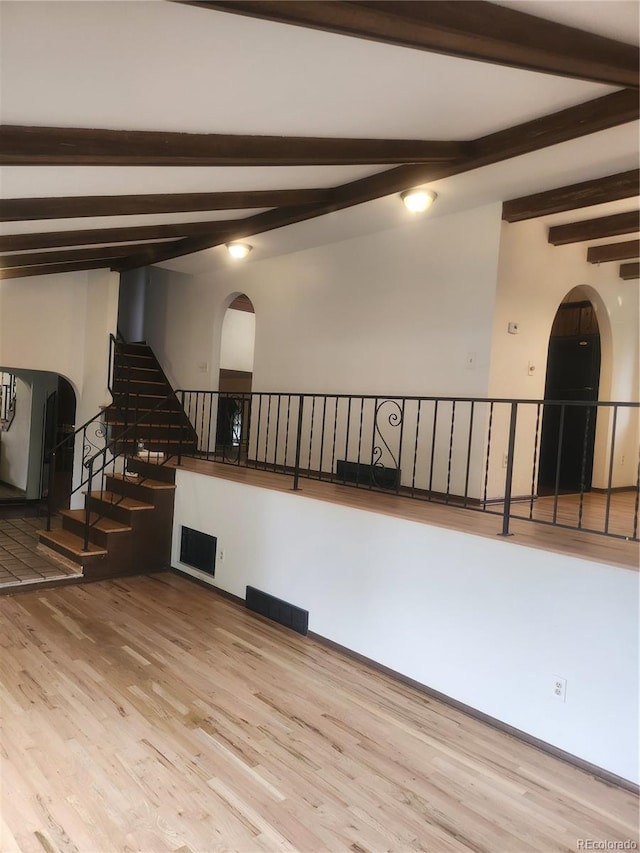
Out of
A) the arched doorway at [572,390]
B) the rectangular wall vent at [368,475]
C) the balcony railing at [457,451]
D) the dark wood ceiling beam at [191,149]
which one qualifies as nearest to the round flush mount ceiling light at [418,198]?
the dark wood ceiling beam at [191,149]

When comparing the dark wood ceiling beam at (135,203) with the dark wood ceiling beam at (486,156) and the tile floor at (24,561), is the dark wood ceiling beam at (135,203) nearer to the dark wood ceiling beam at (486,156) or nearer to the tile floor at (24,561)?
the dark wood ceiling beam at (486,156)

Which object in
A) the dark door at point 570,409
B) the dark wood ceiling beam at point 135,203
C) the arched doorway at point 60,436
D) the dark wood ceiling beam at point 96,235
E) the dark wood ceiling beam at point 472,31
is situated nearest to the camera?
the dark wood ceiling beam at point 472,31

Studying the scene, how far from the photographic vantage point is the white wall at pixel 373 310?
4.76 meters

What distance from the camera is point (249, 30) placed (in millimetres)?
1940

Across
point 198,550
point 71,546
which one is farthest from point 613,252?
point 71,546

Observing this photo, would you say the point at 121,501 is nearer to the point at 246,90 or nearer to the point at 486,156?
the point at 246,90

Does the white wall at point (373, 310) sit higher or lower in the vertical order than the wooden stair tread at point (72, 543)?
higher

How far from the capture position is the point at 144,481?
5.87m

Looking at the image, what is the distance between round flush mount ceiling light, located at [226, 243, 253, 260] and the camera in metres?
5.94

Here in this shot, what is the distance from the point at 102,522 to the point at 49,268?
288 cm

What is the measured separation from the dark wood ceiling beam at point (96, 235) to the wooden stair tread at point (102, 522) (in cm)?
256

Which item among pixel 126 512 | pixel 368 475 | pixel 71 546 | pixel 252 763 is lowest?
pixel 252 763

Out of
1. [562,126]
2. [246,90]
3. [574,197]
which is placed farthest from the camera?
[574,197]

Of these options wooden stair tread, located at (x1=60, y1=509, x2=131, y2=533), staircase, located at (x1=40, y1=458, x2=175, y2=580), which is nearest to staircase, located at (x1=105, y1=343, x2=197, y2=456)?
staircase, located at (x1=40, y1=458, x2=175, y2=580)
